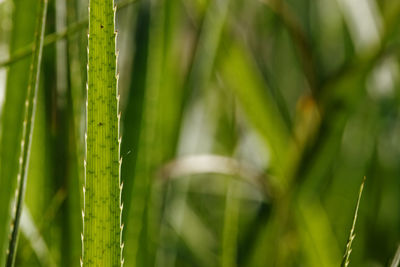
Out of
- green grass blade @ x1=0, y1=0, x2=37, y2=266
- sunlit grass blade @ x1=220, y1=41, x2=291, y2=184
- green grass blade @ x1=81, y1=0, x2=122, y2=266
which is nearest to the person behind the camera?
green grass blade @ x1=81, y1=0, x2=122, y2=266

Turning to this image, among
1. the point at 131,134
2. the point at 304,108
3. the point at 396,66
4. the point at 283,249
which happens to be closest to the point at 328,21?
the point at 396,66

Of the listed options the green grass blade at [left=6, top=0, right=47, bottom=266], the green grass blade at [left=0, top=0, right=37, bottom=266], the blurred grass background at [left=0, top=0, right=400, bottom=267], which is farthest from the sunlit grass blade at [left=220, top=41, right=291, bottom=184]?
the green grass blade at [left=6, top=0, right=47, bottom=266]

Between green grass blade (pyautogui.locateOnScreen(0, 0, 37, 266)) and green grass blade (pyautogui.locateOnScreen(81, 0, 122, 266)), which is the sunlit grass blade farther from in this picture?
green grass blade (pyautogui.locateOnScreen(81, 0, 122, 266))

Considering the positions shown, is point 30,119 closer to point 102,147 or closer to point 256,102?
point 102,147

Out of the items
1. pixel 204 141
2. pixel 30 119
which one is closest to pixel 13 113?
pixel 30 119

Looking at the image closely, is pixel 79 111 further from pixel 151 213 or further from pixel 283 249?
pixel 283 249

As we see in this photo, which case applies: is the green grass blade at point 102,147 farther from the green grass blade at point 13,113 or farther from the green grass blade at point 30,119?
the green grass blade at point 13,113
